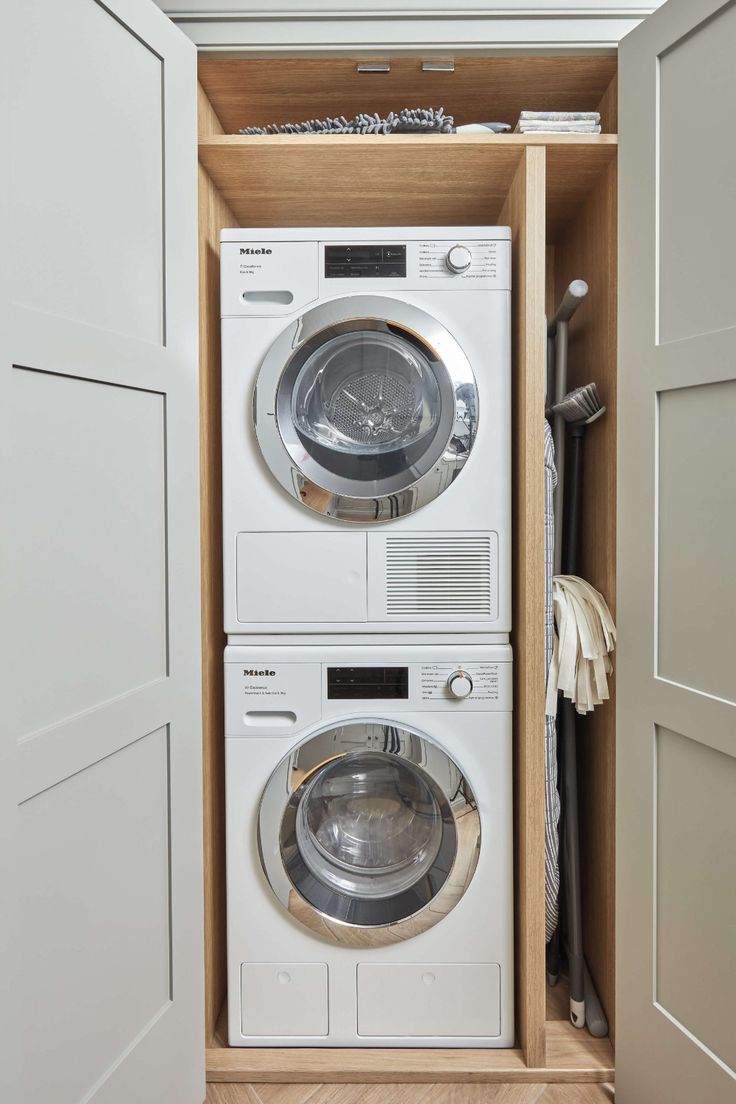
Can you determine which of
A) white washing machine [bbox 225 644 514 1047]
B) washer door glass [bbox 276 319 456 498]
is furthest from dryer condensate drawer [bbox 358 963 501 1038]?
washer door glass [bbox 276 319 456 498]

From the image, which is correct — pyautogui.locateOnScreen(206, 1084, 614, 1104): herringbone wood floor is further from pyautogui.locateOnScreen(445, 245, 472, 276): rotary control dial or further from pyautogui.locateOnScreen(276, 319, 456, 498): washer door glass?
pyautogui.locateOnScreen(445, 245, 472, 276): rotary control dial

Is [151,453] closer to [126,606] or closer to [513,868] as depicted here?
[126,606]

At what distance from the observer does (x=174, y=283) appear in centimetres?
124

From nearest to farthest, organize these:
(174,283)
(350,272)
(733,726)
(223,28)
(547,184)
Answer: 1. (733,726)
2. (174,283)
3. (223,28)
4. (350,272)
5. (547,184)

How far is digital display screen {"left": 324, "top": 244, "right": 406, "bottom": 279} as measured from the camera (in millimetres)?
1464

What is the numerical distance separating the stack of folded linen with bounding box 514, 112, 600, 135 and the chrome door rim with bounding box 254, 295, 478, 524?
434 millimetres

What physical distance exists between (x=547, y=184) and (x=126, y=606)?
51.2 inches

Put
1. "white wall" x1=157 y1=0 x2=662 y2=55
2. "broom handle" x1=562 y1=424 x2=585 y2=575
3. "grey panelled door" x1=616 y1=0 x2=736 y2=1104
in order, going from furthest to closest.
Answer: "broom handle" x1=562 y1=424 x2=585 y2=575 → "white wall" x1=157 y1=0 x2=662 y2=55 → "grey panelled door" x1=616 y1=0 x2=736 y2=1104

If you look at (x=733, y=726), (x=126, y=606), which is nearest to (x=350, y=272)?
(x=126, y=606)

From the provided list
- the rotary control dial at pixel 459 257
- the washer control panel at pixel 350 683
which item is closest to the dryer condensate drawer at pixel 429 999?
the washer control panel at pixel 350 683

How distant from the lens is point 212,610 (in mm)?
1553

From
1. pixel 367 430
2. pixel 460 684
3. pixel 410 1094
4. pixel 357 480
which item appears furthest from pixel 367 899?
pixel 367 430

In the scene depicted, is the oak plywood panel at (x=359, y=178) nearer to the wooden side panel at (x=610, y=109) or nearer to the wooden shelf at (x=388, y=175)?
the wooden shelf at (x=388, y=175)

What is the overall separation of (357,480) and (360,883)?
0.87 meters
